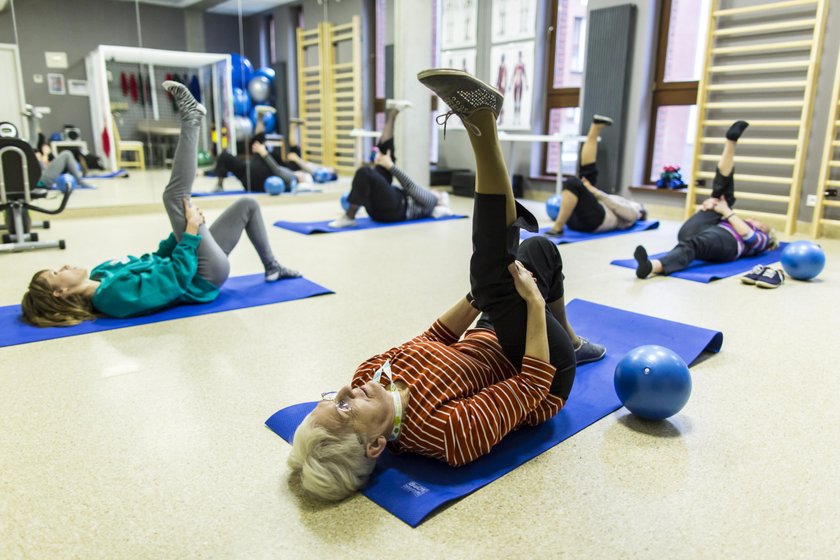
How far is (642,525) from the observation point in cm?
148

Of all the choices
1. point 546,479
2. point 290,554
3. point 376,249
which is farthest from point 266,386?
point 376,249

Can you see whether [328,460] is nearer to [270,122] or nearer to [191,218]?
[191,218]

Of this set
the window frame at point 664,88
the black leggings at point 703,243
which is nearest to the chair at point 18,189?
the black leggings at point 703,243

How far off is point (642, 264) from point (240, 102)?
589 centimetres

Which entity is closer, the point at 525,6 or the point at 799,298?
the point at 799,298

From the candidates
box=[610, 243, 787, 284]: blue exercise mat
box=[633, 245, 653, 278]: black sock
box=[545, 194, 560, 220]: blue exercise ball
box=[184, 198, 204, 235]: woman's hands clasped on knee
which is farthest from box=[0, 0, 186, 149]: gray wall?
box=[633, 245, 653, 278]: black sock

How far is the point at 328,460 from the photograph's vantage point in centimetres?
151

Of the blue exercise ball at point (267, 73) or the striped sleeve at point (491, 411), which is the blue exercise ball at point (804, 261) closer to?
the striped sleeve at point (491, 411)

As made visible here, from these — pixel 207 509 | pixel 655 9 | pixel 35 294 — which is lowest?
pixel 207 509

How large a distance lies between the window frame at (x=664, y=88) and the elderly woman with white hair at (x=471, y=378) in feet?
17.8

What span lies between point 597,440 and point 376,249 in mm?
3215

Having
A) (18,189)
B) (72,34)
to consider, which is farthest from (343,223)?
(72,34)

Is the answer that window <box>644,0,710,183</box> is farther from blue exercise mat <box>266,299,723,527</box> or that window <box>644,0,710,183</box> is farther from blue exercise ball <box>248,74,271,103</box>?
blue exercise ball <box>248,74,271,103</box>

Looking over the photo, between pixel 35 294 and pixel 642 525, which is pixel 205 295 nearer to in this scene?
pixel 35 294
